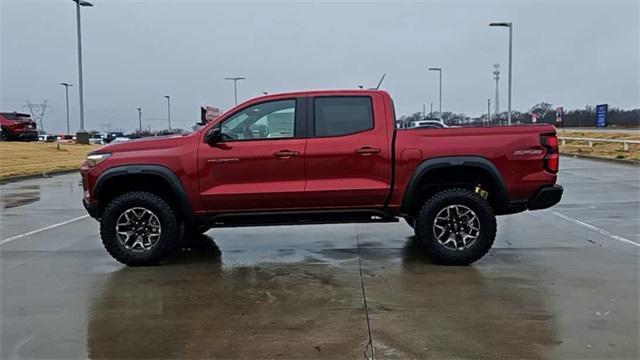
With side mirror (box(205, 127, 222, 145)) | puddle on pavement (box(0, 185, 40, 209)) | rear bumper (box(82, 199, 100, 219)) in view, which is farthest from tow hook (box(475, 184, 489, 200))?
puddle on pavement (box(0, 185, 40, 209))

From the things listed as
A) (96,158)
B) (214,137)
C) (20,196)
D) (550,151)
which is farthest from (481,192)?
(20,196)

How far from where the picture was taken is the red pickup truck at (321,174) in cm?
640

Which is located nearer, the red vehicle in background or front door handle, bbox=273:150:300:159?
front door handle, bbox=273:150:300:159

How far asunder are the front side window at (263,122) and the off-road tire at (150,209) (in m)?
1.14

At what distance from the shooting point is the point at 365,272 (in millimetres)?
6199

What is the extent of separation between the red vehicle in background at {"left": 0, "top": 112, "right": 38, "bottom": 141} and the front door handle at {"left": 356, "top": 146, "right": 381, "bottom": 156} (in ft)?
118

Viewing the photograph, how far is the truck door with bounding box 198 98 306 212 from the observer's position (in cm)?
641

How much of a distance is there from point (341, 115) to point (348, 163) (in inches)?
24.2

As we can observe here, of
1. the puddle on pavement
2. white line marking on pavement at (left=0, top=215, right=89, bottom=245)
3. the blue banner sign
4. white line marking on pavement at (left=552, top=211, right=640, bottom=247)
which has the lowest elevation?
white line marking on pavement at (left=0, top=215, right=89, bottom=245)

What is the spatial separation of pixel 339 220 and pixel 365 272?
0.71 m

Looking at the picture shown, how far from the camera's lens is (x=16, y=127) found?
36188mm

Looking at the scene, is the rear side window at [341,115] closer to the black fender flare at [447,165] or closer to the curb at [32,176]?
the black fender flare at [447,165]

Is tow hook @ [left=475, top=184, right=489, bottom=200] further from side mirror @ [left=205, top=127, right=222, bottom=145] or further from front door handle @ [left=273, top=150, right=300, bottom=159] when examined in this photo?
side mirror @ [left=205, top=127, right=222, bottom=145]

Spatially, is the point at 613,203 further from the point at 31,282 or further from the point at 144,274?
the point at 31,282
